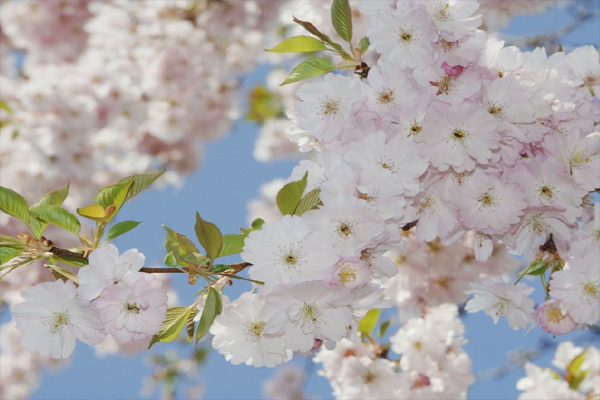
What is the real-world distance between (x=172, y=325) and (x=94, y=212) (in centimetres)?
19

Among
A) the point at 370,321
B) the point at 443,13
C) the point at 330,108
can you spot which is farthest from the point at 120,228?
the point at 370,321

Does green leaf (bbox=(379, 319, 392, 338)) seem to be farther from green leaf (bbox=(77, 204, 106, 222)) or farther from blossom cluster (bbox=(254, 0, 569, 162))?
green leaf (bbox=(77, 204, 106, 222))

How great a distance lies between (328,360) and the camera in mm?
2418

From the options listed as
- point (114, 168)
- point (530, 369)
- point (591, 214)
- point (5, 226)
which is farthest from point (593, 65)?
point (114, 168)

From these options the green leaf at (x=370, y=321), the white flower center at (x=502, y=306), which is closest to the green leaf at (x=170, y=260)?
the white flower center at (x=502, y=306)

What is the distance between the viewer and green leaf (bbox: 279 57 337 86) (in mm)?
1229

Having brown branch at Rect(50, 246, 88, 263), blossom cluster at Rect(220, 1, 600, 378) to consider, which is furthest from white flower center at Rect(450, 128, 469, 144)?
brown branch at Rect(50, 246, 88, 263)

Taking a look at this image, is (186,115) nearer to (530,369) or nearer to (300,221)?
(530,369)

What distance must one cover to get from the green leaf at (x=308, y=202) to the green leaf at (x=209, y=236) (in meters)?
0.12

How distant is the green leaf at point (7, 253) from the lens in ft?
3.28

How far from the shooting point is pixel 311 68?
4.07ft

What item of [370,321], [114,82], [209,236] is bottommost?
[114,82]

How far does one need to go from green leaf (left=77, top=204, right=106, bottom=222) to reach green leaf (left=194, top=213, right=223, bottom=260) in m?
0.16

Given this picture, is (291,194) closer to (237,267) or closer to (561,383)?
(237,267)
